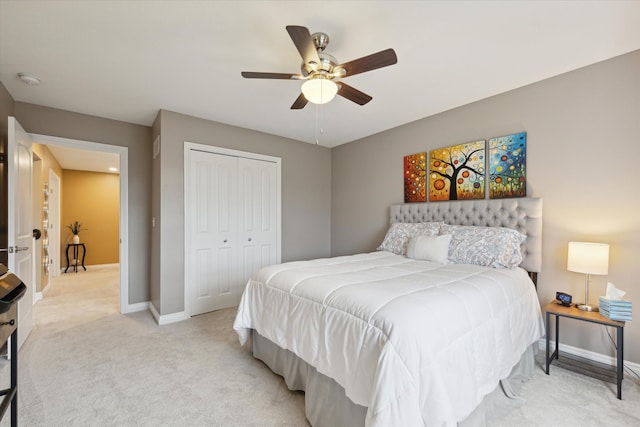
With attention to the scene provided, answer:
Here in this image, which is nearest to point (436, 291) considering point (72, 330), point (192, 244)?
point (192, 244)

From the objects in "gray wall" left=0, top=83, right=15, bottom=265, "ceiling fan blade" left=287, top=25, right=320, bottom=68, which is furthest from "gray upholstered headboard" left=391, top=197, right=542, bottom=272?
"gray wall" left=0, top=83, right=15, bottom=265

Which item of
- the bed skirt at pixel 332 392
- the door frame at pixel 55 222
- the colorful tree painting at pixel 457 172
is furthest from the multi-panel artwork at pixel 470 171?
the door frame at pixel 55 222

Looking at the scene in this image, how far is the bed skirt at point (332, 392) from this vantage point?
1521 millimetres

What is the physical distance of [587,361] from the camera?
7.91 feet

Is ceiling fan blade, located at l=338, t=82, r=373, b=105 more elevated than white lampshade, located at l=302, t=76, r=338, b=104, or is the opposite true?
ceiling fan blade, located at l=338, t=82, r=373, b=105

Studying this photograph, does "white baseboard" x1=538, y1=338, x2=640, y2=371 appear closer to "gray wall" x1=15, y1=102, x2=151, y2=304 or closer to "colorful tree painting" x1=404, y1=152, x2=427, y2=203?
"colorful tree painting" x1=404, y1=152, x2=427, y2=203

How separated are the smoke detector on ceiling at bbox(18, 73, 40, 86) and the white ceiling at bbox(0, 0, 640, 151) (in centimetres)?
6

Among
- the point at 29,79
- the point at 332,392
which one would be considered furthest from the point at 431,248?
the point at 29,79

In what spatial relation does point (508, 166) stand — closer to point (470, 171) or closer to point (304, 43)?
point (470, 171)

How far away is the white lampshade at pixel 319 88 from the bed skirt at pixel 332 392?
6.04ft

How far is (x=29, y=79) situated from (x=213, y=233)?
229cm

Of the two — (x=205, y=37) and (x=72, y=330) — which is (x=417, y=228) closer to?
(x=205, y=37)

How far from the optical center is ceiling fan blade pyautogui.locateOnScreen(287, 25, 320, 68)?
1.56 meters

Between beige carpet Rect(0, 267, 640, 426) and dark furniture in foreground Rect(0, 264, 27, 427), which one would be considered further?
beige carpet Rect(0, 267, 640, 426)
